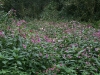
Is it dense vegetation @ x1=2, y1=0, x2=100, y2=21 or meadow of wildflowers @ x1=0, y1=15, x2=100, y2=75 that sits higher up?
meadow of wildflowers @ x1=0, y1=15, x2=100, y2=75

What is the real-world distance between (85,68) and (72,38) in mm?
2031

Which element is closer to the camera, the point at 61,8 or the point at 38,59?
the point at 38,59

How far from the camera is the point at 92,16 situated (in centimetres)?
1336

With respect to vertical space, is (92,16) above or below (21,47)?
below

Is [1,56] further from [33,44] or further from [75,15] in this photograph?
[75,15]

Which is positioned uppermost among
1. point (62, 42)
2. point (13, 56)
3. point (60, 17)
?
point (13, 56)

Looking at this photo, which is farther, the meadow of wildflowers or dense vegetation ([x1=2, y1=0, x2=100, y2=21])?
dense vegetation ([x1=2, y1=0, x2=100, y2=21])

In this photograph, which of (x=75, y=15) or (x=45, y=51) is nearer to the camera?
(x=45, y=51)

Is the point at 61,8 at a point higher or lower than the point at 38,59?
lower

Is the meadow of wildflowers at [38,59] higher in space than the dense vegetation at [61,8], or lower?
higher

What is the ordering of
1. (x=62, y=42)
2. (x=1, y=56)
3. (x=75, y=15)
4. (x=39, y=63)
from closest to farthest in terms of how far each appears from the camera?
(x=1, y=56)
(x=39, y=63)
(x=62, y=42)
(x=75, y=15)

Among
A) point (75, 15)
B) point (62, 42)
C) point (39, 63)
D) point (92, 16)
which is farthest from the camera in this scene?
point (75, 15)

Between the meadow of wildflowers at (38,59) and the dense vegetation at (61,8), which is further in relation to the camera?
the dense vegetation at (61,8)

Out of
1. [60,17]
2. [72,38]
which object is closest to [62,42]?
[72,38]
